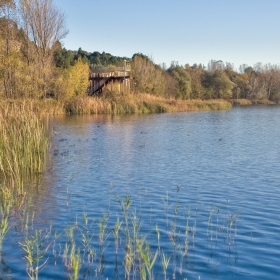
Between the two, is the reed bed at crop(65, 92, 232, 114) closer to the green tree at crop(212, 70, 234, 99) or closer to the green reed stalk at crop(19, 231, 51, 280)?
Answer: the green tree at crop(212, 70, 234, 99)

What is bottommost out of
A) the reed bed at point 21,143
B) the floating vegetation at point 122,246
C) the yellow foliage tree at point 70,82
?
the floating vegetation at point 122,246

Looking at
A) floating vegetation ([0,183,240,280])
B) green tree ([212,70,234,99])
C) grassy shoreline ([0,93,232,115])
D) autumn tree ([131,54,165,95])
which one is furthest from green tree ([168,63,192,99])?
floating vegetation ([0,183,240,280])

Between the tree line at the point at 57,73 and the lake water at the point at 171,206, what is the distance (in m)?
5.46

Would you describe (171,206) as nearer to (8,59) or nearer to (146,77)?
(8,59)

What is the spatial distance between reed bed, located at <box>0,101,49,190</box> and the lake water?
55 cm

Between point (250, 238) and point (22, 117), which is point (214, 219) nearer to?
point (250, 238)

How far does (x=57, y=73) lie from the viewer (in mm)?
40188

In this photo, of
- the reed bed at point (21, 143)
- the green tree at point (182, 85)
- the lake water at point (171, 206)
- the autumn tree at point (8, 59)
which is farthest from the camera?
the green tree at point (182, 85)

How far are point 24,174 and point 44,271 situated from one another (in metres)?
5.95

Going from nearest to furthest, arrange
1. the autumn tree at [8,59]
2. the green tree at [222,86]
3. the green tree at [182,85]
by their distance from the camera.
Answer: the autumn tree at [8,59], the green tree at [182,85], the green tree at [222,86]

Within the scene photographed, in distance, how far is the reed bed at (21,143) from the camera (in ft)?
33.7

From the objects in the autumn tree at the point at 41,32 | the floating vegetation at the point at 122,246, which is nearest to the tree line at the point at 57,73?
the autumn tree at the point at 41,32

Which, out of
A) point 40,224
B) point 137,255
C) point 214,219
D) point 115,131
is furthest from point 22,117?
point 115,131

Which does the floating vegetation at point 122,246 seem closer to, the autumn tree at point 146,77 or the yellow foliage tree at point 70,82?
the yellow foliage tree at point 70,82
